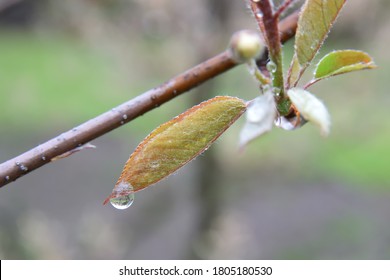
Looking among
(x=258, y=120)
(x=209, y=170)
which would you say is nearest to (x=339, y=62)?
(x=258, y=120)

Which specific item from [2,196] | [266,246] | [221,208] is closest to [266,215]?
[266,246]

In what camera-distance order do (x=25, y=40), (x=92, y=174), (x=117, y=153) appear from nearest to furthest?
(x=92, y=174) → (x=117, y=153) → (x=25, y=40)

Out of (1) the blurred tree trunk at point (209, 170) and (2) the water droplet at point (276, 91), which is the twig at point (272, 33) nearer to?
(2) the water droplet at point (276, 91)

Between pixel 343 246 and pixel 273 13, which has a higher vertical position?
pixel 343 246

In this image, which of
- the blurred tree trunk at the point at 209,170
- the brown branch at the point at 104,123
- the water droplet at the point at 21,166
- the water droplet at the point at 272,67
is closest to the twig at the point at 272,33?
the water droplet at the point at 272,67

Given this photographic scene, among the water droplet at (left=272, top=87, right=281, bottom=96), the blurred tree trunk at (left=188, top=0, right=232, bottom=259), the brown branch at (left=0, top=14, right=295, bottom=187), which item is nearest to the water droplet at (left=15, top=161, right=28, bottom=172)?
the brown branch at (left=0, top=14, right=295, bottom=187)

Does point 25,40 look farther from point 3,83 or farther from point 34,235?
point 34,235

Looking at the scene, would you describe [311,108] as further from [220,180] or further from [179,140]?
[220,180]
